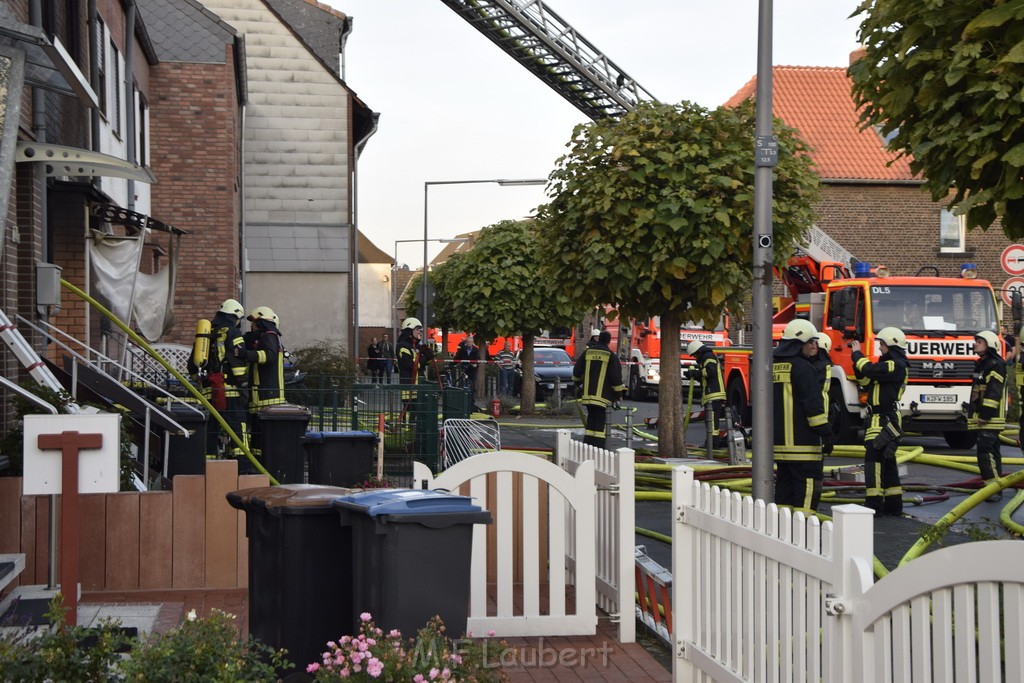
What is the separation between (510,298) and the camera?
2841cm

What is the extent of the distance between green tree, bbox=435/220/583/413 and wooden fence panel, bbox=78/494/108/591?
65.2 ft

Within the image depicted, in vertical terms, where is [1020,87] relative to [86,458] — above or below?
above

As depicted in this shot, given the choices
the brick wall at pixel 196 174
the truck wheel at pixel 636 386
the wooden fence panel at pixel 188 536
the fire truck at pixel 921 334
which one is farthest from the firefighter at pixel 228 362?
the truck wheel at pixel 636 386

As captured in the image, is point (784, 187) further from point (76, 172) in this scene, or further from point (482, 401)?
point (482, 401)

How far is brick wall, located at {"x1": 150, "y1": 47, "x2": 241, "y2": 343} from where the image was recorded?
24.2 metres

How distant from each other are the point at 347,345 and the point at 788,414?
2339 centimetres

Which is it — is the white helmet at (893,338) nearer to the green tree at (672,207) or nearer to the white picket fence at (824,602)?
the green tree at (672,207)

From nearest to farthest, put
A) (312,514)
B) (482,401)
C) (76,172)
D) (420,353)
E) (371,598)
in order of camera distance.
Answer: (371,598) → (312,514) → (76,172) → (420,353) → (482,401)

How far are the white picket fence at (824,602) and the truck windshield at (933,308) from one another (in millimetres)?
13916

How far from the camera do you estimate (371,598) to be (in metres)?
4.87

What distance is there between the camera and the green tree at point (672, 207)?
15.4 m

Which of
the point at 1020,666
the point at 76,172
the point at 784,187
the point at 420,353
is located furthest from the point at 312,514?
the point at 420,353

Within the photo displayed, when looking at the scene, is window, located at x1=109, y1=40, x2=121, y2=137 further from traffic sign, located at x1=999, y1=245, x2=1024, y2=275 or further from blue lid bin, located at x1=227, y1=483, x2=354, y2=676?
traffic sign, located at x1=999, y1=245, x2=1024, y2=275

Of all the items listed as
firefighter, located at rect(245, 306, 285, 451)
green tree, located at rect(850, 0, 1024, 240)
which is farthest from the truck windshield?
green tree, located at rect(850, 0, 1024, 240)
